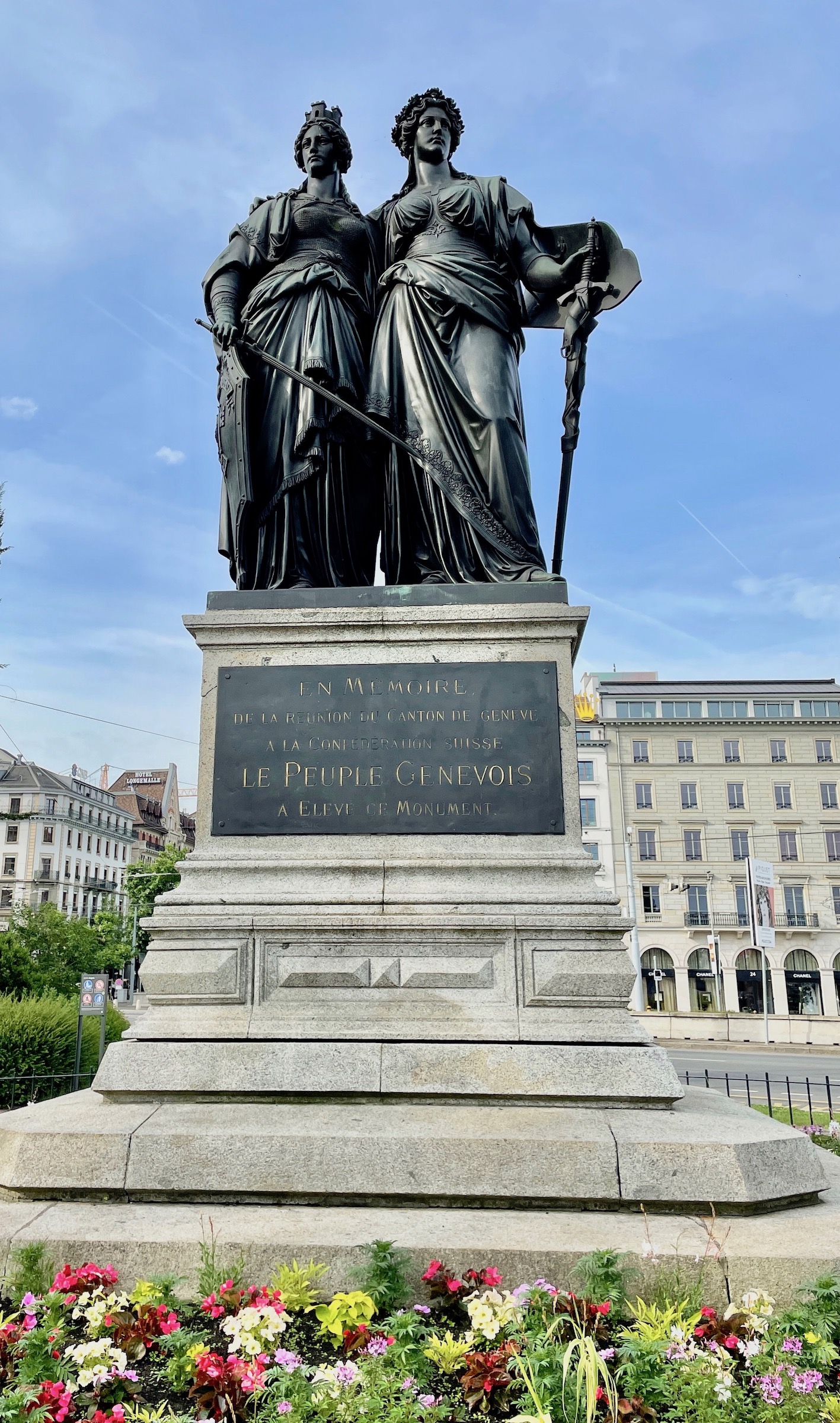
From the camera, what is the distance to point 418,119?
7945mm

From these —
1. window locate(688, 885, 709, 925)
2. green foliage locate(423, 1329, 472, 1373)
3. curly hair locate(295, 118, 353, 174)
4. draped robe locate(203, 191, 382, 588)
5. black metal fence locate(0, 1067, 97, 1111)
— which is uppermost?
curly hair locate(295, 118, 353, 174)

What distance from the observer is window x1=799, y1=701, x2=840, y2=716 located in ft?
231

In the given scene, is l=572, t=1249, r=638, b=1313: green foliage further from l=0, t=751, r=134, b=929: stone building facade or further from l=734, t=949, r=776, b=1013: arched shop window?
l=0, t=751, r=134, b=929: stone building facade

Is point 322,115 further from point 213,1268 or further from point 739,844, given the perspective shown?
point 739,844

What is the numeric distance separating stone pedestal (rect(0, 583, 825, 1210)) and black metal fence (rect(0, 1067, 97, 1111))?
699 centimetres

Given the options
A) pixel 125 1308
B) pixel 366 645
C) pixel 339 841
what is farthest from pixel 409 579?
pixel 125 1308

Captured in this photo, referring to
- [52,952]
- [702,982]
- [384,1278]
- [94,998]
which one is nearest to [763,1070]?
[94,998]

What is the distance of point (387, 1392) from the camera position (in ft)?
10.2

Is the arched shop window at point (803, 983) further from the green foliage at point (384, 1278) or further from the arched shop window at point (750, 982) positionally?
the green foliage at point (384, 1278)

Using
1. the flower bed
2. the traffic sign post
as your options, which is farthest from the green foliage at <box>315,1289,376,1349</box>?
the traffic sign post

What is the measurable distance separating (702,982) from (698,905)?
4904 mm

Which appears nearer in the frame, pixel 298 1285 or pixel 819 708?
pixel 298 1285

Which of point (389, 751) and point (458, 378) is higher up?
point (458, 378)

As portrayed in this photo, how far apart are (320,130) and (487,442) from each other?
3123 millimetres
